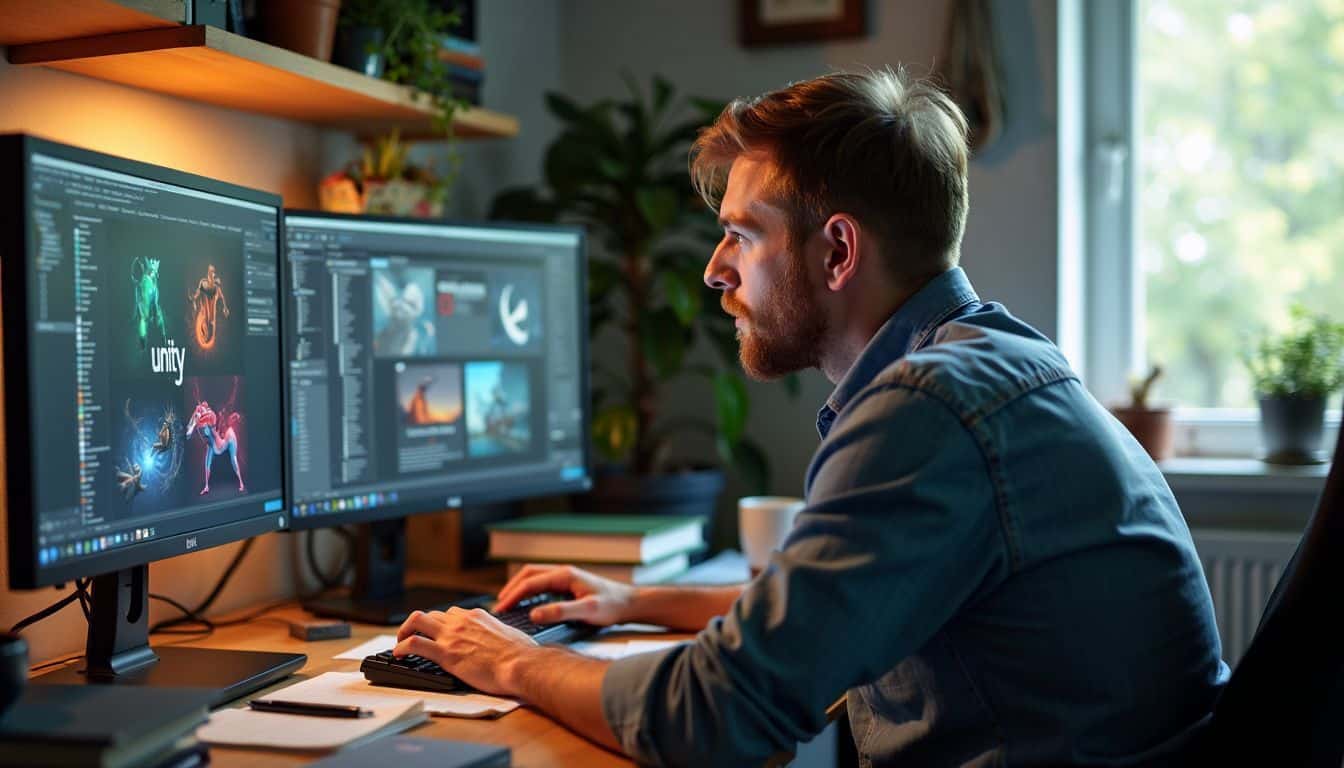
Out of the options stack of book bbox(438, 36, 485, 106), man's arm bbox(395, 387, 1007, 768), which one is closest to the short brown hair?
man's arm bbox(395, 387, 1007, 768)

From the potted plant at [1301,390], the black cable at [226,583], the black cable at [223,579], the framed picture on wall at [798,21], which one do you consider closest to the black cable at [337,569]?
the black cable at [226,583]

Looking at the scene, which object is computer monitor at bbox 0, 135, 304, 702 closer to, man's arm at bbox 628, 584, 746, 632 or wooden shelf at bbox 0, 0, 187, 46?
wooden shelf at bbox 0, 0, 187, 46

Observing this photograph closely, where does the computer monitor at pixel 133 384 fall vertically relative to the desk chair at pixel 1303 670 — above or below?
above

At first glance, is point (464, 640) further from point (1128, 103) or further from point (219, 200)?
point (1128, 103)

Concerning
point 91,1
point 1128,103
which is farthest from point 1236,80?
point 91,1

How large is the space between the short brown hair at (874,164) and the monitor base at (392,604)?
2.28 feet

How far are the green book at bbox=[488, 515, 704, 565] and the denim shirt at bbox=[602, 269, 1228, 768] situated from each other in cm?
66

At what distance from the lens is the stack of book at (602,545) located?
5.81ft

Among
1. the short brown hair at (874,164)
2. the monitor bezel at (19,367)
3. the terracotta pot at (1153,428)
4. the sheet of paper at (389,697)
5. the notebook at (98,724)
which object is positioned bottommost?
the sheet of paper at (389,697)

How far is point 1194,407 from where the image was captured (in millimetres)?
2447

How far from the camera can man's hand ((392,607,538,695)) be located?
119cm

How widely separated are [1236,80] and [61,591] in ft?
7.22

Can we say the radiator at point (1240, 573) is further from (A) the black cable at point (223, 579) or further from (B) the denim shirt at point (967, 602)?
(A) the black cable at point (223, 579)

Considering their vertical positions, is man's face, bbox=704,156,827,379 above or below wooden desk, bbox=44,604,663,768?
above
